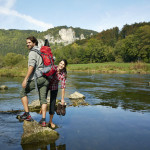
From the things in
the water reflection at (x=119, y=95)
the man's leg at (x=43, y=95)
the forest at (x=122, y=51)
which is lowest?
the water reflection at (x=119, y=95)

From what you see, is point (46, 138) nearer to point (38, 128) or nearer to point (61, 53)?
point (38, 128)

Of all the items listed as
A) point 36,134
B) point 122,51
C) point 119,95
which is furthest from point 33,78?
point 122,51

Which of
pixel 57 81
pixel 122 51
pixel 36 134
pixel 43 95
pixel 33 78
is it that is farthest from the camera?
pixel 122 51

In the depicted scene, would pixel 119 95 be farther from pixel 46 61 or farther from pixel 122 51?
pixel 122 51

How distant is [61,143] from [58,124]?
4.82ft

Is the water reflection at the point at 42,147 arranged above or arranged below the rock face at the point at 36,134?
below

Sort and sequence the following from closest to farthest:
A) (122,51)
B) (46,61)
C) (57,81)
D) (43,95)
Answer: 1. (46,61)
2. (43,95)
3. (57,81)
4. (122,51)

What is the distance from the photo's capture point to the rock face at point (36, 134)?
4.32m

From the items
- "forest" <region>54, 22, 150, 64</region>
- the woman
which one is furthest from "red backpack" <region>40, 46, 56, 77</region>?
"forest" <region>54, 22, 150, 64</region>

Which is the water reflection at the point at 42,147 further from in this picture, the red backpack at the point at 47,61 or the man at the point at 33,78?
the red backpack at the point at 47,61

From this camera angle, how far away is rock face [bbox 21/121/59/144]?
4316 mm

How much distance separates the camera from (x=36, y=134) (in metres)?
4.45

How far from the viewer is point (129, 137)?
4695 millimetres

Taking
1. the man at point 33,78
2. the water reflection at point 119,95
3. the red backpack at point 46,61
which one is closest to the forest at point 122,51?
the water reflection at point 119,95
